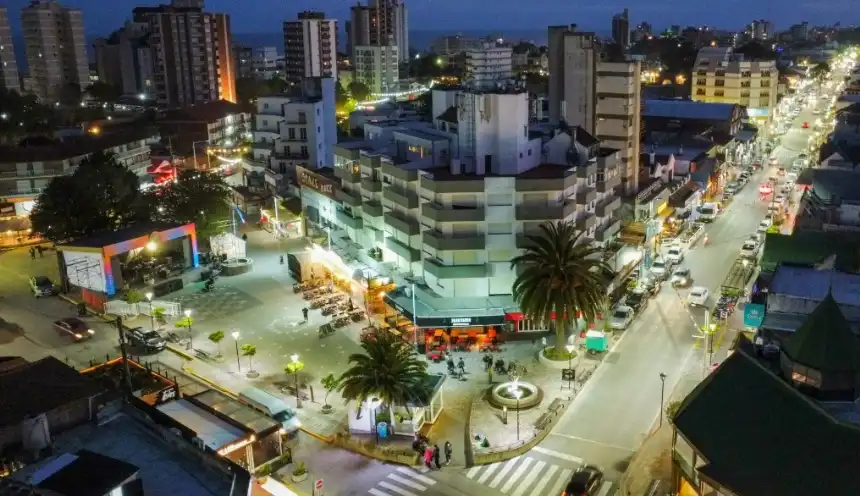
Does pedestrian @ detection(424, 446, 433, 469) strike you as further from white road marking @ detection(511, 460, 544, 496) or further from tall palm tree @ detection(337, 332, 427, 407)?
white road marking @ detection(511, 460, 544, 496)

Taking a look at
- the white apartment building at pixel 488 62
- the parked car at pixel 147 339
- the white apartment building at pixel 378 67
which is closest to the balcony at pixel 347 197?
the parked car at pixel 147 339

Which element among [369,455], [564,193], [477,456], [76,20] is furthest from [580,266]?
[76,20]

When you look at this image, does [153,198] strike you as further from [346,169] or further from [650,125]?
[650,125]

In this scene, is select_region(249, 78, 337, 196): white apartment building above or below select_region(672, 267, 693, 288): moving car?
above

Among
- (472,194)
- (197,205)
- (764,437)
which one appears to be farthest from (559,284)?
(197,205)

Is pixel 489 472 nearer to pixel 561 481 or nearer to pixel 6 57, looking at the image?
pixel 561 481

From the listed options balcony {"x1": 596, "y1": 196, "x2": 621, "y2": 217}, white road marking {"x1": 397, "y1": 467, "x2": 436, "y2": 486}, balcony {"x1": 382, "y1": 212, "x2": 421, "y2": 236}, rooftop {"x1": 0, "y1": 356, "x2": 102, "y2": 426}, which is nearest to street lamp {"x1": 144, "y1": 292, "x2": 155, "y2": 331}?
balcony {"x1": 382, "y1": 212, "x2": 421, "y2": 236}

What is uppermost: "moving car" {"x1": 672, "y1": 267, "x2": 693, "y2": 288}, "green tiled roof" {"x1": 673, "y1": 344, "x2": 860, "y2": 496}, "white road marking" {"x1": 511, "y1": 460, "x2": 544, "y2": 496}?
"green tiled roof" {"x1": 673, "y1": 344, "x2": 860, "y2": 496}
